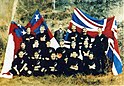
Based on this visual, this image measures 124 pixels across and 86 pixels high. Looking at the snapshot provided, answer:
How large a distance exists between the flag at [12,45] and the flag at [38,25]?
0.16m

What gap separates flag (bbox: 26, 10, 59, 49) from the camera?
5328mm

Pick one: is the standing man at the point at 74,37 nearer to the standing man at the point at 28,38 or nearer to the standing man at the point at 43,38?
the standing man at the point at 43,38

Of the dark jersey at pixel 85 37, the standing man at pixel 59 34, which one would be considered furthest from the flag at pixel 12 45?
the dark jersey at pixel 85 37

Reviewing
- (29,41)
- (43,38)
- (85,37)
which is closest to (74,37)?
(85,37)

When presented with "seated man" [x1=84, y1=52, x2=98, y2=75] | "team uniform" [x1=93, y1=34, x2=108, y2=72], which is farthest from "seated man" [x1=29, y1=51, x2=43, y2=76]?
"team uniform" [x1=93, y1=34, x2=108, y2=72]

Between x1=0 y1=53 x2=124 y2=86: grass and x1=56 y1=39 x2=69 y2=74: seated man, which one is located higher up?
x1=56 y1=39 x2=69 y2=74: seated man

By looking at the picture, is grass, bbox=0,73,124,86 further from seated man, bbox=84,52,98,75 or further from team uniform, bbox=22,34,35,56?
team uniform, bbox=22,34,35,56

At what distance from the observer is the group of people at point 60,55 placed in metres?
5.28

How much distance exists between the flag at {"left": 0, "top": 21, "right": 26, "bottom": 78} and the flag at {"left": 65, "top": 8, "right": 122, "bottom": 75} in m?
0.79

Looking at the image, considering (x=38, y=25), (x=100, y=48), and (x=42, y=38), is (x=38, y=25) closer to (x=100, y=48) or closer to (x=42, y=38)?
(x=42, y=38)

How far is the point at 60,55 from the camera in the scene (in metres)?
5.32

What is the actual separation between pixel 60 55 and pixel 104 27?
858 millimetres

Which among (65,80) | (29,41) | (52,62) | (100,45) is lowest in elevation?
(65,80)

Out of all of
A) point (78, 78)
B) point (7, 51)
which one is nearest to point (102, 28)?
point (78, 78)
